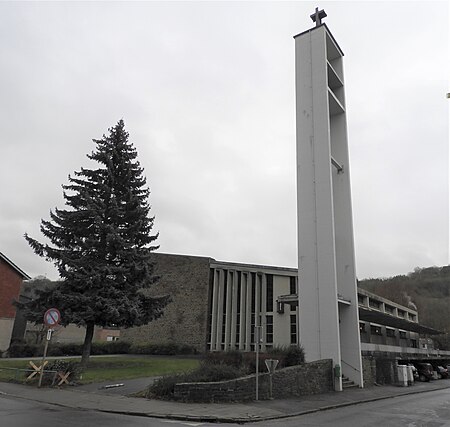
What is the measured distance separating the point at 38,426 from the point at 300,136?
2127cm

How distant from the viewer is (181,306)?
4228cm

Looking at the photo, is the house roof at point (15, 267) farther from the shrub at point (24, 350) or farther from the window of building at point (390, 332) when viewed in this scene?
the window of building at point (390, 332)

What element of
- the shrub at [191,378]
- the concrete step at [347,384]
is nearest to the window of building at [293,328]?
the concrete step at [347,384]

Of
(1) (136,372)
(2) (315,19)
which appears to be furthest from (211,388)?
(2) (315,19)

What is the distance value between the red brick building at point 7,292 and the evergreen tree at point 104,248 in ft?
52.7

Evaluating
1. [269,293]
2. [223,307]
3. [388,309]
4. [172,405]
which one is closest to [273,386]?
[172,405]

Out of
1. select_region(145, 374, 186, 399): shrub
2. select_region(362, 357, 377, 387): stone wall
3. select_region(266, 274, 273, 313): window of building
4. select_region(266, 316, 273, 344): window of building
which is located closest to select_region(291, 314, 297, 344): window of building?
select_region(266, 316, 273, 344): window of building

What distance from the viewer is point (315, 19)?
28.7 meters

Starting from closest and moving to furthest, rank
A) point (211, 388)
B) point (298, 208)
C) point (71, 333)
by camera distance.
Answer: point (211, 388) → point (298, 208) → point (71, 333)

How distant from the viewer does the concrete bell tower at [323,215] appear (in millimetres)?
22203

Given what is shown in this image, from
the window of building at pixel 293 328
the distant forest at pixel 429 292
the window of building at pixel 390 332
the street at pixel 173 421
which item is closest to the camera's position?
the street at pixel 173 421

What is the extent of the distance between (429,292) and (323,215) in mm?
73972

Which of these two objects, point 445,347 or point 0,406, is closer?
point 0,406

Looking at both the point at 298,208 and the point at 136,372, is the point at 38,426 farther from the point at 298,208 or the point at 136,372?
the point at 298,208
